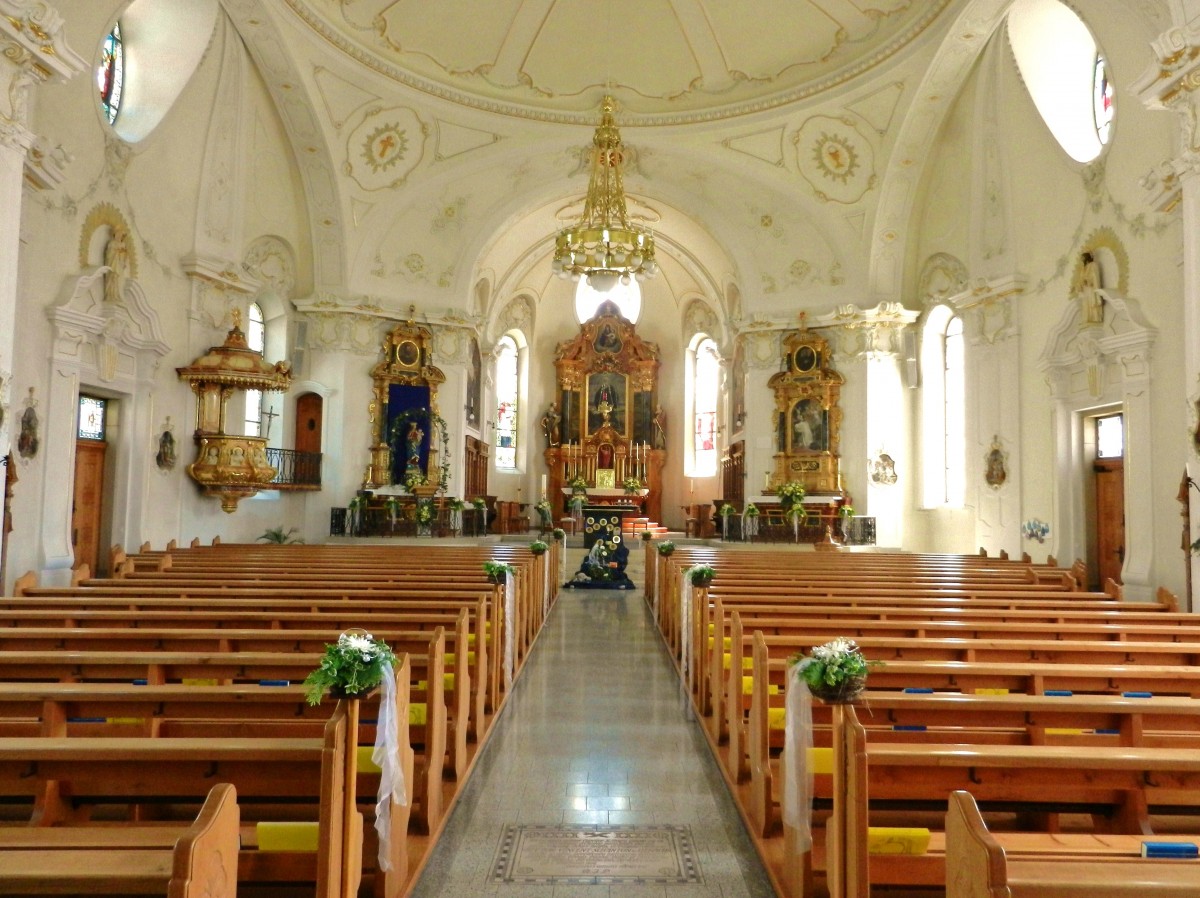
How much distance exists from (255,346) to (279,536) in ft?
13.6

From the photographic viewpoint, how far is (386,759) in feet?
11.4

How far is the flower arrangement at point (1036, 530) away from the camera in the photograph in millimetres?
14156

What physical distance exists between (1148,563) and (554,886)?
9.89 m

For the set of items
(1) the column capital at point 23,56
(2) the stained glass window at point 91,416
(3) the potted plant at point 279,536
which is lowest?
(3) the potted plant at point 279,536

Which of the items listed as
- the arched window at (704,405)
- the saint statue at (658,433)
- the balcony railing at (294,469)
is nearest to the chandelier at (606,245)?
the balcony railing at (294,469)

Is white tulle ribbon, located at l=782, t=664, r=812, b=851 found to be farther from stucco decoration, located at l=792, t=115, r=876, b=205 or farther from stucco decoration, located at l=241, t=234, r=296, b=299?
stucco decoration, located at l=792, t=115, r=876, b=205

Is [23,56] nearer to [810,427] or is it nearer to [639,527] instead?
[810,427]

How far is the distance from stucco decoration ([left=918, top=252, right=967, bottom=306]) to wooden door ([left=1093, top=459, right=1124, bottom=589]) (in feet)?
19.2

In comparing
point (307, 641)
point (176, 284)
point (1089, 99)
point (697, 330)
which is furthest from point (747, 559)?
point (697, 330)

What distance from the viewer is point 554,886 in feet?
12.7

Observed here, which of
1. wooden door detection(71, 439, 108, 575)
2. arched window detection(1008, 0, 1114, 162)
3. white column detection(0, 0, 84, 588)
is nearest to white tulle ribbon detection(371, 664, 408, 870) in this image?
white column detection(0, 0, 84, 588)

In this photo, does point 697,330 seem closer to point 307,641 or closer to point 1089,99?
point 1089,99

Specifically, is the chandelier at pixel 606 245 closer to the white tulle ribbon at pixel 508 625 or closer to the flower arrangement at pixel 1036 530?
the flower arrangement at pixel 1036 530

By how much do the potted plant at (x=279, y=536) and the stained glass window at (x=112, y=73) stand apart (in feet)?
26.1
